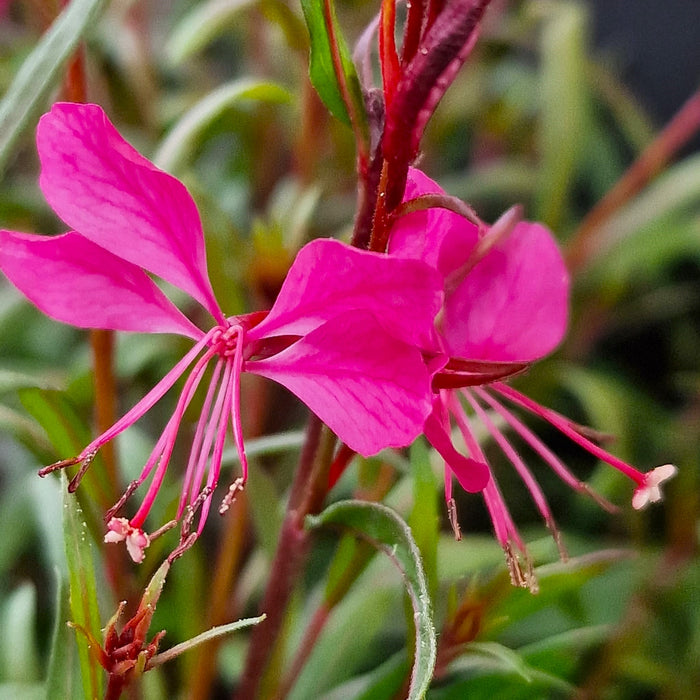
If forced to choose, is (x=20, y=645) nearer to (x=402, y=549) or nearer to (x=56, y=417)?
(x=56, y=417)

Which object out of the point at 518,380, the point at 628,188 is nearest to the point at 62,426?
the point at 518,380

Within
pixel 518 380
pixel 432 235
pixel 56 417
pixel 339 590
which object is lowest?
pixel 518 380

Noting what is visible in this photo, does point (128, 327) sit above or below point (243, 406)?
above

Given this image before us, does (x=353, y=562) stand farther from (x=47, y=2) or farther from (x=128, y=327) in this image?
(x=47, y=2)

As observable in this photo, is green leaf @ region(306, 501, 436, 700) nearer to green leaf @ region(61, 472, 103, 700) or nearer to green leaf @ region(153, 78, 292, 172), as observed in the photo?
green leaf @ region(61, 472, 103, 700)

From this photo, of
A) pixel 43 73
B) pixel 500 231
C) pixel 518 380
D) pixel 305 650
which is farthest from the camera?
pixel 518 380

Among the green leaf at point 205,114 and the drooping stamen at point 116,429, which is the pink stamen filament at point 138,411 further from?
the green leaf at point 205,114

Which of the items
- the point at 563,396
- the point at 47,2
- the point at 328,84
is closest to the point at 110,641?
the point at 328,84
